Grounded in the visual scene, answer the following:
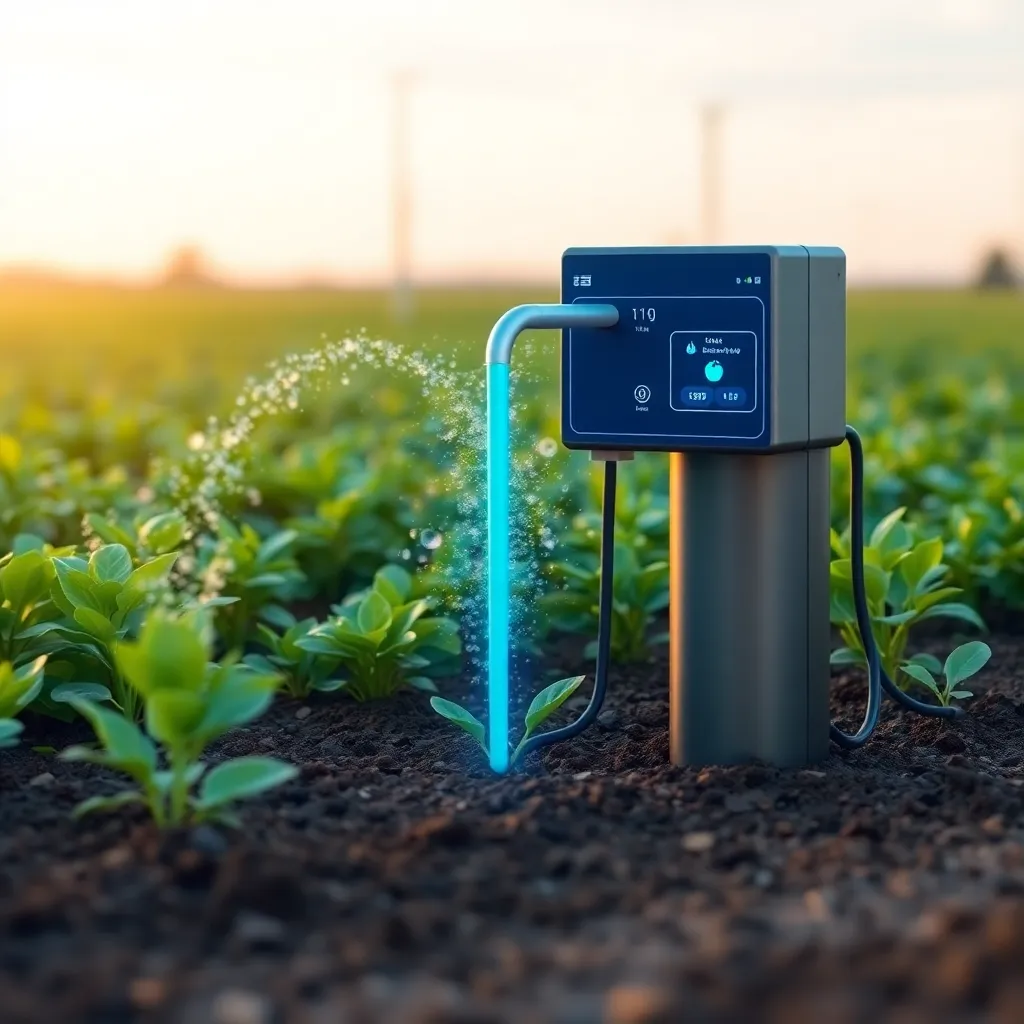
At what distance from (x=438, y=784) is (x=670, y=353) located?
37.8 inches

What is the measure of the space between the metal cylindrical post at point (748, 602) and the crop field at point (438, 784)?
4.3 inches

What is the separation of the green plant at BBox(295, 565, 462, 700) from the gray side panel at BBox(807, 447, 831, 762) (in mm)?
946

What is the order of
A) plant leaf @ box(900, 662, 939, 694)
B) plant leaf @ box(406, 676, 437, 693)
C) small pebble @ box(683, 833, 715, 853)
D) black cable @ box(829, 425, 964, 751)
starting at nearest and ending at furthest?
small pebble @ box(683, 833, 715, 853), black cable @ box(829, 425, 964, 751), plant leaf @ box(900, 662, 939, 694), plant leaf @ box(406, 676, 437, 693)

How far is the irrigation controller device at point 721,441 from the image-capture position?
3.19 meters

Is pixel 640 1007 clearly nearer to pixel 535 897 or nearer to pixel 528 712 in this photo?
pixel 535 897

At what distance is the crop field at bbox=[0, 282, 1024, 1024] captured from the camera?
221cm

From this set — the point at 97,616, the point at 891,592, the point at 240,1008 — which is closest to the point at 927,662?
the point at 891,592

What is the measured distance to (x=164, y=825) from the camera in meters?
2.75

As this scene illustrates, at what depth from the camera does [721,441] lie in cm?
320

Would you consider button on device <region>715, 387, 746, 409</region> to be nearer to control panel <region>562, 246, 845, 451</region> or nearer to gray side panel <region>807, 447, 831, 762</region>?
control panel <region>562, 246, 845, 451</region>

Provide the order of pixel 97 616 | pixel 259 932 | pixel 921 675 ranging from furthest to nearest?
1. pixel 921 675
2. pixel 97 616
3. pixel 259 932

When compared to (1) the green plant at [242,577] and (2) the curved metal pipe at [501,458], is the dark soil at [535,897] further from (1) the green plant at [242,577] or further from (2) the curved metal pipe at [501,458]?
(1) the green plant at [242,577]

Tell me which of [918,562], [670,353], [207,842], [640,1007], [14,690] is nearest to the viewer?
[640,1007]

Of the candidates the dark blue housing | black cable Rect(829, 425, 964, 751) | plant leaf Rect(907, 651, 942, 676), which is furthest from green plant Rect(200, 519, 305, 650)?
plant leaf Rect(907, 651, 942, 676)
